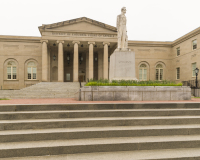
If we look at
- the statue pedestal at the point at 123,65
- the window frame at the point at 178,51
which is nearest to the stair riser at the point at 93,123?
the statue pedestal at the point at 123,65

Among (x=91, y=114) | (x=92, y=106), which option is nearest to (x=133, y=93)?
(x=92, y=106)

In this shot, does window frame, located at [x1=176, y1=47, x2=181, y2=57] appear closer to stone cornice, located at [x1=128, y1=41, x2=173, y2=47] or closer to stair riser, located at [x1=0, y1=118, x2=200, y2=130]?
stone cornice, located at [x1=128, y1=41, x2=173, y2=47]

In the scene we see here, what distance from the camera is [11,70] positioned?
29.2 meters

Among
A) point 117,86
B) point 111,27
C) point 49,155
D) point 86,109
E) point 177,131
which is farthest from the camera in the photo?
point 111,27

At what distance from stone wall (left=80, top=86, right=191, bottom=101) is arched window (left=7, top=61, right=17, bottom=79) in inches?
1057

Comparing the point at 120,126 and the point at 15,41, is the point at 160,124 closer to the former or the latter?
the point at 120,126

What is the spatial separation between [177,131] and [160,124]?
55 cm

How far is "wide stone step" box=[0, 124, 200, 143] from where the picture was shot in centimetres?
414

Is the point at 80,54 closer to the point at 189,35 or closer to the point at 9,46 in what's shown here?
the point at 9,46

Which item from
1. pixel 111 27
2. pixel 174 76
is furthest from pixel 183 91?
pixel 174 76

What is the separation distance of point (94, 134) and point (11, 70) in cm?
3085

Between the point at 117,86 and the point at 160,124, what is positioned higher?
the point at 117,86

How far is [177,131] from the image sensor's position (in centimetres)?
462

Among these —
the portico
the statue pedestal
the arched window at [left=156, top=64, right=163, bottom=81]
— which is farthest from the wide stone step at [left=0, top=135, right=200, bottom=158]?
the arched window at [left=156, top=64, right=163, bottom=81]
